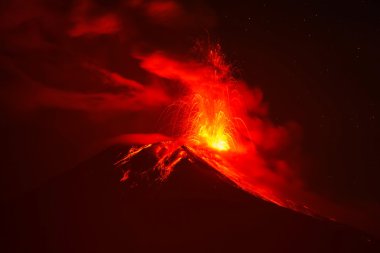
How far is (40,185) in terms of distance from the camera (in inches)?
1639

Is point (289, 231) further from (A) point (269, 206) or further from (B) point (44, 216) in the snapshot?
(B) point (44, 216)

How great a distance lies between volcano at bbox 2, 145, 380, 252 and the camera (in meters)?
27.0

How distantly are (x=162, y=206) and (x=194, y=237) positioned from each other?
392cm

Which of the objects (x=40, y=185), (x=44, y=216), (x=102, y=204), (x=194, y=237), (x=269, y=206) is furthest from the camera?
(x=40, y=185)

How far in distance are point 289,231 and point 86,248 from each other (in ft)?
40.7

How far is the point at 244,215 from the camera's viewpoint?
95.3 feet

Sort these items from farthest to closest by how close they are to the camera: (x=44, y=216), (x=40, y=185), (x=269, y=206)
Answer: (x=40, y=185), (x=44, y=216), (x=269, y=206)

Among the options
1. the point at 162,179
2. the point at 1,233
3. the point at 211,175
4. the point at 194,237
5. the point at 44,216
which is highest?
the point at 211,175

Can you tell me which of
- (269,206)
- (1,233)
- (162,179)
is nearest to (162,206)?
(162,179)

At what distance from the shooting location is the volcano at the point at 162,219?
27000 mm

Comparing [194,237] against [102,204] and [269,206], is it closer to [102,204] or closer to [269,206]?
[269,206]

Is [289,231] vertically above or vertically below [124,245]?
above

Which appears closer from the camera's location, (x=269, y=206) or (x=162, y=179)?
(x=269, y=206)

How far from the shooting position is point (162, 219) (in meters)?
29.1
